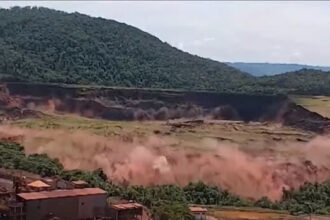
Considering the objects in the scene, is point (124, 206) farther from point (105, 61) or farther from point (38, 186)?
point (105, 61)

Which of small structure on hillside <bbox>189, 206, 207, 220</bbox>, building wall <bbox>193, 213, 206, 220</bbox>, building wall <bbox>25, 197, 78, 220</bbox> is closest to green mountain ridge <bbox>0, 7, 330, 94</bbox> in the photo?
small structure on hillside <bbox>189, 206, 207, 220</bbox>

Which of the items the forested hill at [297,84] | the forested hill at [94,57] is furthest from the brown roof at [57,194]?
the forested hill at [297,84]

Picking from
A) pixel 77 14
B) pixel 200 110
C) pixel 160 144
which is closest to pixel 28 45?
pixel 77 14

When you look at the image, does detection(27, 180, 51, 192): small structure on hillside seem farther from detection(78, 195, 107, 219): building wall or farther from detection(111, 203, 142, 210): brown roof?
detection(111, 203, 142, 210): brown roof

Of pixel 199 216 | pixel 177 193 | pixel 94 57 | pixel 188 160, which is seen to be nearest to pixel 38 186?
pixel 199 216

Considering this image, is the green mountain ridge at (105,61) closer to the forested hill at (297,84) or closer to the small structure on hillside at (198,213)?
the forested hill at (297,84)
